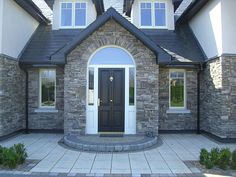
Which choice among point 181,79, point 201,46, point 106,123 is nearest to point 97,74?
point 106,123

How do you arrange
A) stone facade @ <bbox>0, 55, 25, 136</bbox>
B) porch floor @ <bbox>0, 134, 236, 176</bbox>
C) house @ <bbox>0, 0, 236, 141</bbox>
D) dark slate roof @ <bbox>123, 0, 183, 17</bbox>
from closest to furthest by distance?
porch floor @ <bbox>0, 134, 236, 176</bbox>, stone facade @ <bbox>0, 55, 25, 136</bbox>, house @ <bbox>0, 0, 236, 141</bbox>, dark slate roof @ <bbox>123, 0, 183, 17</bbox>

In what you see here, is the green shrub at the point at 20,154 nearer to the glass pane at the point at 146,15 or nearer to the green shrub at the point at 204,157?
the green shrub at the point at 204,157

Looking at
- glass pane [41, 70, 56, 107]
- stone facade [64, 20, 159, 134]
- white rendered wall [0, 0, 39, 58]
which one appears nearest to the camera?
white rendered wall [0, 0, 39, 58]

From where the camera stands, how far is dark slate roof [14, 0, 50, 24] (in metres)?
14.3

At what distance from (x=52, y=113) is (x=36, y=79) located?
184 centimetres

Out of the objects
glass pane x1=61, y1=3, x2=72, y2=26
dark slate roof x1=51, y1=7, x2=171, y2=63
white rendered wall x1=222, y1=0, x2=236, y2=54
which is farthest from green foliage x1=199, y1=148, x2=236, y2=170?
glass pane x1=61, y1=3, x2=72, y2=26

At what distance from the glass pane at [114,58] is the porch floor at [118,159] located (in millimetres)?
3818

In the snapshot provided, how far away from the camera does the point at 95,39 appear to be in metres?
13.5

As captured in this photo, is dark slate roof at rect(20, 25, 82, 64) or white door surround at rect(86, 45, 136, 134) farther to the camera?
dark slate roof at rect(20, 25, 82, 64)

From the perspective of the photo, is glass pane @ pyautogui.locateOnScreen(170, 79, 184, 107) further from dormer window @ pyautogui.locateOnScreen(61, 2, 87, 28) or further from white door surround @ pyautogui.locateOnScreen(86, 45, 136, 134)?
dormer window @ pyautogui.locateOnScreen(61, 2, 87, 28)

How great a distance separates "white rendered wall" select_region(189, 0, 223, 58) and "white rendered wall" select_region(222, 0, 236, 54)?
163mm

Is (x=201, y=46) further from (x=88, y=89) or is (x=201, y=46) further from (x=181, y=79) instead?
(x=88, y=89)

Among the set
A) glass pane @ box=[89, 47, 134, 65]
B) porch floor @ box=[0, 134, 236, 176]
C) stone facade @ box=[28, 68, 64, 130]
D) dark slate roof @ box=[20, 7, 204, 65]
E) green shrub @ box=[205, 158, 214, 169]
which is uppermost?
dark slate roof @ box=[20, 7, 204, 65]

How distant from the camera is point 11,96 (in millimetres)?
13633
